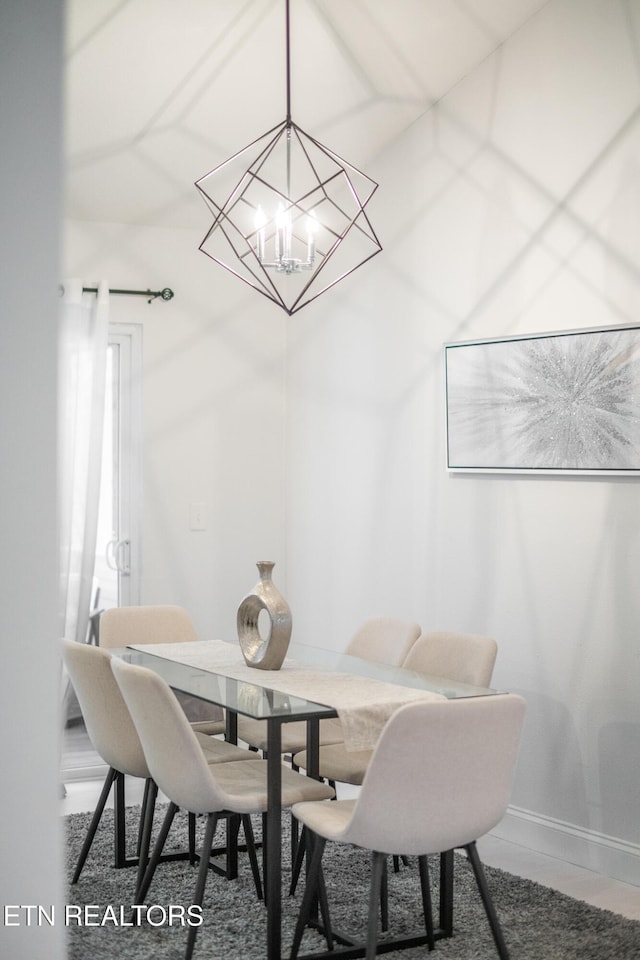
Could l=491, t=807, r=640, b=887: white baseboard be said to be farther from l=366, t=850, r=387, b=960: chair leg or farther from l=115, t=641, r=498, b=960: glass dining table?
l=366, t=850, r=387, b=960: chair leg

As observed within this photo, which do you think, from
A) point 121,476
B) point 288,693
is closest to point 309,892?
point 288,693

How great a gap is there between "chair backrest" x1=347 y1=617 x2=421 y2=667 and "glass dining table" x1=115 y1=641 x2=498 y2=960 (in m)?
0.17

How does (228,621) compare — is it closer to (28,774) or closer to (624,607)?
(624,607)

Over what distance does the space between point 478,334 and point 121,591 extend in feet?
7.15

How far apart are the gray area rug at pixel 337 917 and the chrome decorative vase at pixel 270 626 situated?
73cm

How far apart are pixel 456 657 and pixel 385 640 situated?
17.7 inches

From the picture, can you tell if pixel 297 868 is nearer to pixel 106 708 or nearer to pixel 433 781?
pixel 106 708

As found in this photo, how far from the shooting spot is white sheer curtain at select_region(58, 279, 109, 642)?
189 inches

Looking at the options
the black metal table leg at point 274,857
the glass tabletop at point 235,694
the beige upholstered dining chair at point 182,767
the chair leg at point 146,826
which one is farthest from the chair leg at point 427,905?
the chair leg at point 146,826

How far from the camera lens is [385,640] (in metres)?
3.85

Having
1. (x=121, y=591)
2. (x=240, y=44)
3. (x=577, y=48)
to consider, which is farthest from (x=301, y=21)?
(x=121, y=591)

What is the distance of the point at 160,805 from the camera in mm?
4281

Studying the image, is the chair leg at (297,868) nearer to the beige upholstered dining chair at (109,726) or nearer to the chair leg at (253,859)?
the chair leg at (253,859)

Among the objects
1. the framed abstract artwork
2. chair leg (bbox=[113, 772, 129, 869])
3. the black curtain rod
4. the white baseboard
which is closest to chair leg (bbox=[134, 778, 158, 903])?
chair leg (bbox=[113, 772, 129, 869])
